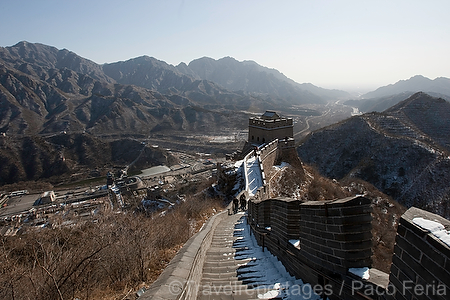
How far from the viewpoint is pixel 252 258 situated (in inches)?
236

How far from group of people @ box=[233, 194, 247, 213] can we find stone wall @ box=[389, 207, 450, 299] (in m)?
12.1

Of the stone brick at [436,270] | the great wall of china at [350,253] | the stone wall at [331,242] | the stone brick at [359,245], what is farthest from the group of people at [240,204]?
the stone brick at [436,270]

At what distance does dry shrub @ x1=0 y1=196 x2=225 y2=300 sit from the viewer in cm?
435

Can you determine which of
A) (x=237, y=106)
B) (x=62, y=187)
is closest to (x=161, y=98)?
(x=237, y=106)

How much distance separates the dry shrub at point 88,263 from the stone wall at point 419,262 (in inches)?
179

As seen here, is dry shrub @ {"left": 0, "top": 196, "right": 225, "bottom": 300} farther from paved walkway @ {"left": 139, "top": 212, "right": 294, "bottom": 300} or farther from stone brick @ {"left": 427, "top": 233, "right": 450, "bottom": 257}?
stone brick @ {"left": 427, "top": 233, "right": 450, "bottom": 257}

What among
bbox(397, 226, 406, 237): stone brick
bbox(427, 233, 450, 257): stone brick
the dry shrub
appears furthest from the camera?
the dry shrub

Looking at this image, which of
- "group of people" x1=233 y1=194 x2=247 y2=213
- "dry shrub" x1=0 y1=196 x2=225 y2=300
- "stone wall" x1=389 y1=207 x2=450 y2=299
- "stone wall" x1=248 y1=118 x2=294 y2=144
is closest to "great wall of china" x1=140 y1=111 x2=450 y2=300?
"stone wall" x1=389 y1=207 x2=450 y2=299

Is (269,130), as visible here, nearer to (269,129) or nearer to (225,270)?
(269,129)

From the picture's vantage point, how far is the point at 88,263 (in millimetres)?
5141

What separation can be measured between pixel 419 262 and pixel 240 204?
43.3 feet

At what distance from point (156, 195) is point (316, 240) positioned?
23655 millimetres

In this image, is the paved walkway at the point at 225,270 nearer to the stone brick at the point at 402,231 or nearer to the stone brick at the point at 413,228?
the stone brick at the point at 402,231

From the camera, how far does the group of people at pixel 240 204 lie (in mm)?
14562
